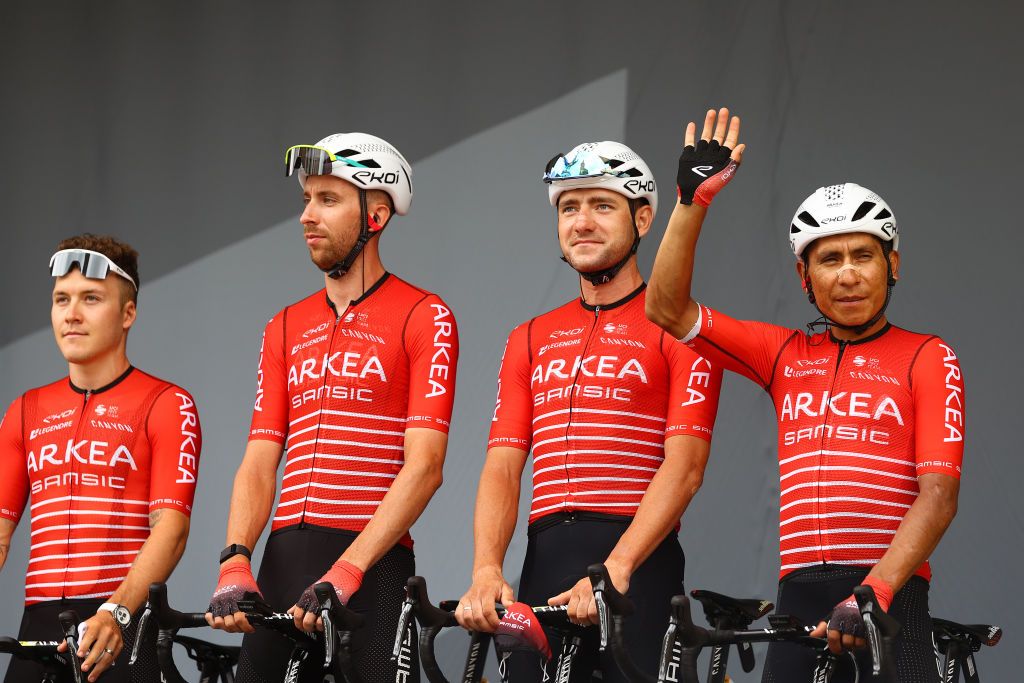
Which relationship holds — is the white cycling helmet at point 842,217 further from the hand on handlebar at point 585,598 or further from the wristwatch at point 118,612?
the wristwatch at point 118,612

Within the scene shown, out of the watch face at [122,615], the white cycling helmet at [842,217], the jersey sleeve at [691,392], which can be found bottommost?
the watch face at [122,615]

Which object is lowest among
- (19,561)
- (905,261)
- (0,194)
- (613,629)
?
(613,629)

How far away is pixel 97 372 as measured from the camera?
441 centimetres

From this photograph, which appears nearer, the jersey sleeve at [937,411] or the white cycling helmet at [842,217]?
the jersey sleeve at [937,411]

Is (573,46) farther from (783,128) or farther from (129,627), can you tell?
(129,627)

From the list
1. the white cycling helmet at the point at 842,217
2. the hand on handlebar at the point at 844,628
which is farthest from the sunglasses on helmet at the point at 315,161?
A: the hand on handlebar at the point at 844,628

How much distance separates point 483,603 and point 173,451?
117 centimetres

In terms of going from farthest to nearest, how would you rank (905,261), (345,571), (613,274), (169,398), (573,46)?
(573,46) < (905,261) < (169,398) < (613,274) < (345,571)

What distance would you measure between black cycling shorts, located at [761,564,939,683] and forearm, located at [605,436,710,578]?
0.32 metres

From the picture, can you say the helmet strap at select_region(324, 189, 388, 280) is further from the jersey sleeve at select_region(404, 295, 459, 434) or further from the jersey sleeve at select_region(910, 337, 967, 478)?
the jersey sleeve at select_region(910, 337, 967, 478)

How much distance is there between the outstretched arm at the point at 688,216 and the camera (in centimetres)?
358

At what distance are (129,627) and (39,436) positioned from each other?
68 centimetres

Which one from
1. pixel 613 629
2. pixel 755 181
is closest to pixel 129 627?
pixel 613 629

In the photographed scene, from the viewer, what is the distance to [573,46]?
5871 millimetres
